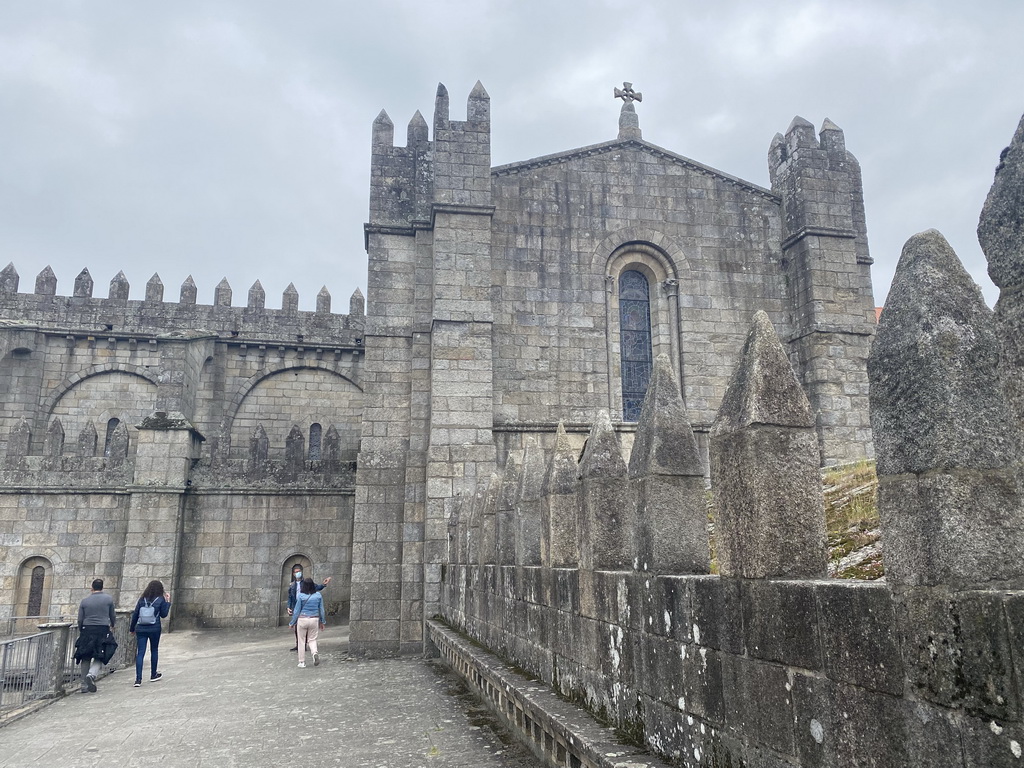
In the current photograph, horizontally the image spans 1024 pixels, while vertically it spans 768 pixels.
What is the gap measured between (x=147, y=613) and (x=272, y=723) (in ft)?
14.8

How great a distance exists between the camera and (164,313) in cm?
2438

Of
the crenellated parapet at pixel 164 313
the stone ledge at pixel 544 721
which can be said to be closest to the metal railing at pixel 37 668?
the stone ledge at pixel 544 721

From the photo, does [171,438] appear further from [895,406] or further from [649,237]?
[895,406]

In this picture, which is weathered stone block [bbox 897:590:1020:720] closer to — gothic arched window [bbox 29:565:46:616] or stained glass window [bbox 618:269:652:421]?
stained glass window [bbox 618:269:652:421]

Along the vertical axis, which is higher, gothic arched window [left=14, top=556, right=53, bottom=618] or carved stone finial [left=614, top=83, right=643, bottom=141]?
carved stone finial [left=614, top=83, right=643, bottom=141]

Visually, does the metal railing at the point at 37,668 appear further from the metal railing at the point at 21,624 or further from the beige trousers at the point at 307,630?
the metal railing at the point at 21,624

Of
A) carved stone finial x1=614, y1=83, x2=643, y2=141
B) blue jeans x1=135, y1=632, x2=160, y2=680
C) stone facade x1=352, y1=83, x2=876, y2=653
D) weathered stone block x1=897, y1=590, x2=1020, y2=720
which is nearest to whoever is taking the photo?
weathered stone block x1=897, y1=590, x2=1020, y2=720

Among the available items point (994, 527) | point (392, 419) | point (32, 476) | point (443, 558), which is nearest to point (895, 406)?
point (994, 527)

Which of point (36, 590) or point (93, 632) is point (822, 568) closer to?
point (93, 632)

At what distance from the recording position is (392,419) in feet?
47.6

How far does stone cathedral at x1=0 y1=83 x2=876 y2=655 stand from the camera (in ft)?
46.2

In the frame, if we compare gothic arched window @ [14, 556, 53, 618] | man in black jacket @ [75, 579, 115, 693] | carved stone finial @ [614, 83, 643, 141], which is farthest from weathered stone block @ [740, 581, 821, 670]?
gothic arched window @ [14, 556, 53, 618]

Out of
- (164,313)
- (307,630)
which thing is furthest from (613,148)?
(164,313)

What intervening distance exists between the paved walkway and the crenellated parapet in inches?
567
